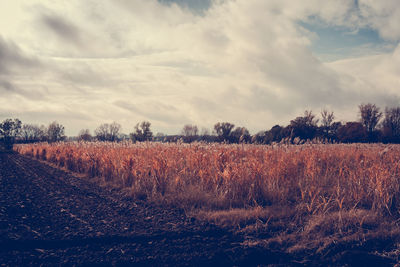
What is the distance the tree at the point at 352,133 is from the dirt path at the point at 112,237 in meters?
28.5

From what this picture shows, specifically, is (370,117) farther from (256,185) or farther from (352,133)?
(256,185)

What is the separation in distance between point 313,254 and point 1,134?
6766cm

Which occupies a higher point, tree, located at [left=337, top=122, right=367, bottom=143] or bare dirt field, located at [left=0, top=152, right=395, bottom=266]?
tree, located at [left=337, top=122, right=367, bottom=143]

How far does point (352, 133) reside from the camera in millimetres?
29578

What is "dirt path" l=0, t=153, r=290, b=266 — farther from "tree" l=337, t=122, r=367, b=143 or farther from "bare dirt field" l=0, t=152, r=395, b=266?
"tree" l=337, t=122, r=367, b=143

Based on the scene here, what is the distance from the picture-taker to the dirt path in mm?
2486

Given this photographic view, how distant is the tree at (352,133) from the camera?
2824 centimetres

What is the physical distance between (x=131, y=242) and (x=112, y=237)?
312 millimetres

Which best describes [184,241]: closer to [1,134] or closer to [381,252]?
[381,252]

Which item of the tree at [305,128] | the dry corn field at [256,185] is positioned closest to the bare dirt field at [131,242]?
the dry corn field at [256,185]

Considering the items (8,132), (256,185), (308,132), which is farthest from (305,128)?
(8,132)

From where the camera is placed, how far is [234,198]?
457 cm

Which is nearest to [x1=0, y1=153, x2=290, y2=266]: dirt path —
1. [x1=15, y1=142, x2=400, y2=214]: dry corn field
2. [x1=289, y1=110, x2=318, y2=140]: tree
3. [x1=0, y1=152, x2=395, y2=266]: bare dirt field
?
[x1=0, y1=152, x2=395, y2=266]: bare dirt field

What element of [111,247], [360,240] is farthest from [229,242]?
[360,240]
